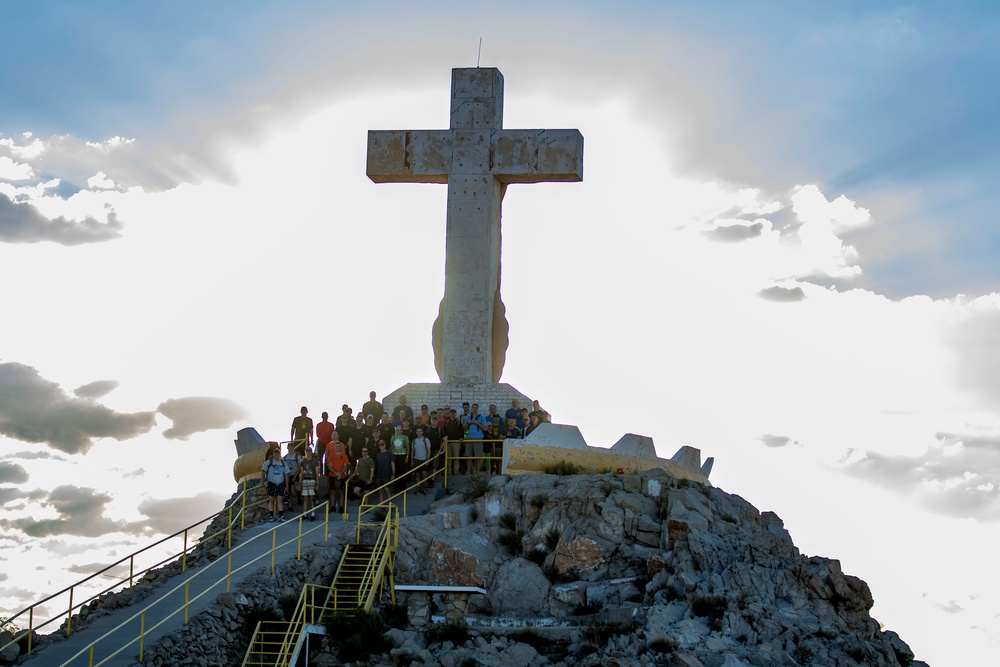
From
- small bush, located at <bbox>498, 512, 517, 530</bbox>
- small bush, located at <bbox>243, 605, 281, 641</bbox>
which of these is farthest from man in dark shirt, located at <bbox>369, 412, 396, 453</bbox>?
small bush, located at <bbox>243, 605, 281, 641</bbox>

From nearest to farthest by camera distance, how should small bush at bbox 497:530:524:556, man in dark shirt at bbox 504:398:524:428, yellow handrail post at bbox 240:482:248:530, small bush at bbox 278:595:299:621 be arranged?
small bush at bbox 278:595:299:621
small bush at bbox 497:530:524:556
yellow handrail post at bbox 240:482:248:530
man in dark shirt at bbox 504:398:524:428

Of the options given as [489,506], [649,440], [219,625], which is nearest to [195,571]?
[219,625]

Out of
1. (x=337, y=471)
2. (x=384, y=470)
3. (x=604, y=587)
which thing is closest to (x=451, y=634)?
(x=604, y=587)

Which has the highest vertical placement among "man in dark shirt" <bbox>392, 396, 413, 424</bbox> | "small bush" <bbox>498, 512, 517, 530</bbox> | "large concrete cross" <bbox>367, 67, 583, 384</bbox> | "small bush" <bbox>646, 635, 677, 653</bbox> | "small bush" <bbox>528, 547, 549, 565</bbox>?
"large concrete cross" <bbox>367, 67, 583, 384</bbox>

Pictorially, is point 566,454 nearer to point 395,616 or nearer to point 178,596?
point 395,616

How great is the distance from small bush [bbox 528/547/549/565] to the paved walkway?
2.62 m

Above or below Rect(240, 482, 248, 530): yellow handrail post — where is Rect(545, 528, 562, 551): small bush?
below

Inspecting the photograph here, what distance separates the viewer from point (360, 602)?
2361 cm

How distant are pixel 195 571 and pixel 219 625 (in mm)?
2812

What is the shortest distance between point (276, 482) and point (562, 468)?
4896 mm

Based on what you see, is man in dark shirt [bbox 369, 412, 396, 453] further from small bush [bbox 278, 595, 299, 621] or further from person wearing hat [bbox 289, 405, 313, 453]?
small bush [bbox 278, 595, 299, 621]

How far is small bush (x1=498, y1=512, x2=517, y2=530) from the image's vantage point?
25875 millimetres

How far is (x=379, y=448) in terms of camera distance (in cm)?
2781

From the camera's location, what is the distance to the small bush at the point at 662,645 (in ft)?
71.3
